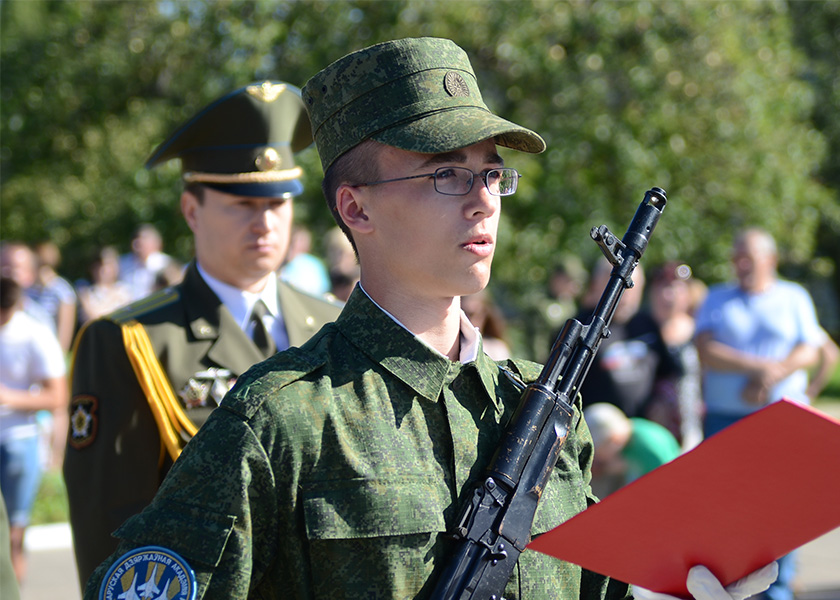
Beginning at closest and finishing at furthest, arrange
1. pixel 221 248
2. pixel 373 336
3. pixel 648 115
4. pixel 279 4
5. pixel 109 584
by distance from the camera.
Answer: pixel 109 584, pixel 373 336, pixel 221 248, pixel 279 4, pixel 648 115

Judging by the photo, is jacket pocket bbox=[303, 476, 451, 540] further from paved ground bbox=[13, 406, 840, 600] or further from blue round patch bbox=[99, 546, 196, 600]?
paved ground bbox=[13, 406, 840, 600]

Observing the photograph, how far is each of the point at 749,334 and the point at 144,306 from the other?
4.02 meters

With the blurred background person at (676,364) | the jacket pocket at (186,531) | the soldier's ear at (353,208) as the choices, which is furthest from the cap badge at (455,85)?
the blurred background person at (676,364)

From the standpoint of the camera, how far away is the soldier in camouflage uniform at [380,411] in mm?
1574

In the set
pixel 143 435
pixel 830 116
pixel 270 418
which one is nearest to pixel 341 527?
pixel 270 418

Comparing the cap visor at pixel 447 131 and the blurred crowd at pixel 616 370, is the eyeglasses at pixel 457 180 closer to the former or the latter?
the cap visor at pixel 447 131

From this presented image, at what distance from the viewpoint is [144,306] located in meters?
2.89

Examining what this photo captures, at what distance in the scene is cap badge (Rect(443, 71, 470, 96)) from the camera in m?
1.80

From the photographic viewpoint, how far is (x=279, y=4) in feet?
37.7

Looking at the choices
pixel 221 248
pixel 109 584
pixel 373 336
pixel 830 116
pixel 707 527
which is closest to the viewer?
pixel 109 584

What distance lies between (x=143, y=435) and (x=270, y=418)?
1.14 meters

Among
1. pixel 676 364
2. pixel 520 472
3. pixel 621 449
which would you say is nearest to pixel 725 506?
pixel 520 472

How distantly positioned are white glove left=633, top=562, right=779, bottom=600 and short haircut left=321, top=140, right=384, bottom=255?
881 mm

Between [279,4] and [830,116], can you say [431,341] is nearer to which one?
[279,4]
